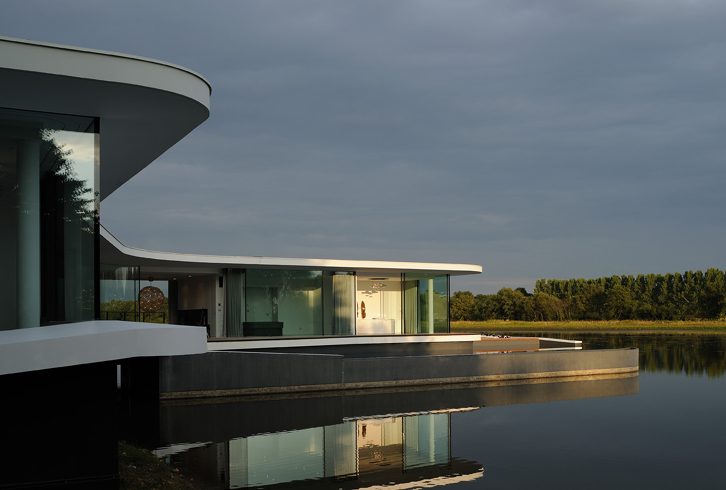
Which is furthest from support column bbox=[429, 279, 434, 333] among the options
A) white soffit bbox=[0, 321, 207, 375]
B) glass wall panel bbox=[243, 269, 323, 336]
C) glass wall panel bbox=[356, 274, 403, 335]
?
white soffit bbox=[0, 321, 207, 375]

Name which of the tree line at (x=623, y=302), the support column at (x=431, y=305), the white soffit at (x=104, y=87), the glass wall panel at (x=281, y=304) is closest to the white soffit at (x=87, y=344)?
the white soffit at (x=104, y=87)

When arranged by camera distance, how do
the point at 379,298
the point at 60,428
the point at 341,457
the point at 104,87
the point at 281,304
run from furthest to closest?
the point at 379,298
the point at 281,304
the point at 341,457
the point at 60,428
the point at 104,87

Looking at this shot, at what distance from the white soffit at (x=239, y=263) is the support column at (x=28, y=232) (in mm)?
8795

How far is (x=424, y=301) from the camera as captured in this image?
75.9 feet

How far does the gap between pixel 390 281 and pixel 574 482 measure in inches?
608

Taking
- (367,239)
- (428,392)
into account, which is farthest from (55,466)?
(367,239)

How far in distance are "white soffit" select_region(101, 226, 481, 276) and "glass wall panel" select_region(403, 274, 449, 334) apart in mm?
520

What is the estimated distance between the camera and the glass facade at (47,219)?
6.63 metres

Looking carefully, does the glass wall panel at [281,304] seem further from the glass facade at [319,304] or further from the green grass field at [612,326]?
the green grass field at [612,326]

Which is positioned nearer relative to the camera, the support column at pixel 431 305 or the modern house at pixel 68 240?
the modern house at pixel 68 240

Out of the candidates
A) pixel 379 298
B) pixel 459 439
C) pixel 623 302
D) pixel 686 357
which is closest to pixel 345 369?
pixel 459 439

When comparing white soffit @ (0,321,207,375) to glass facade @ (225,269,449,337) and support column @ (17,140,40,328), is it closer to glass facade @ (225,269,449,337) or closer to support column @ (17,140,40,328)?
support column @ (17,140,40,328)

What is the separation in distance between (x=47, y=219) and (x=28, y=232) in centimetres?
23

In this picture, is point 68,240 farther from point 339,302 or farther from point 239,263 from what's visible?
point 339,302
